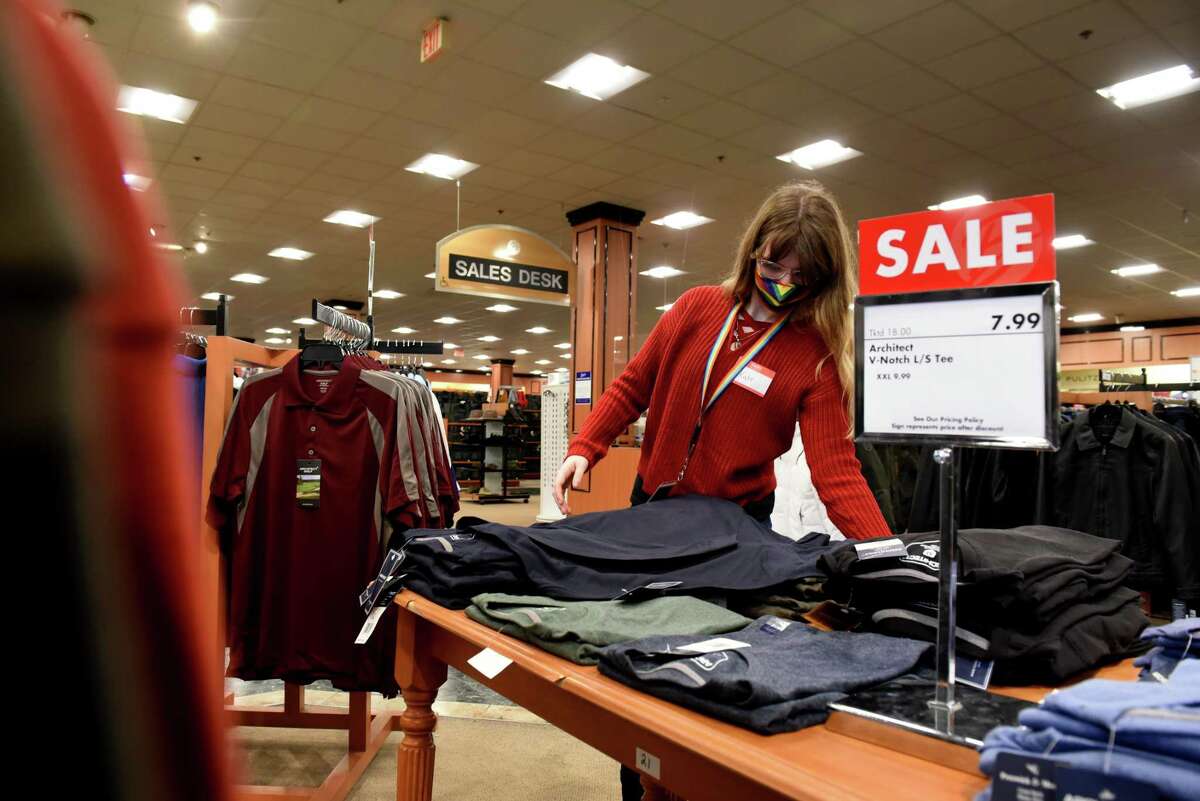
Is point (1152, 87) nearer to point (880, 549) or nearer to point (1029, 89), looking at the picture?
point (1029, 89)

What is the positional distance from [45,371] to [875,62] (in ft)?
19.5

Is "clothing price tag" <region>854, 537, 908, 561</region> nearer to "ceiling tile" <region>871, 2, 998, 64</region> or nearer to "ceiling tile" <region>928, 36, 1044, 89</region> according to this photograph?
"ceiling tile" <region>871, 2, 998, 64</region>

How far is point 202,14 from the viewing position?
4.72m

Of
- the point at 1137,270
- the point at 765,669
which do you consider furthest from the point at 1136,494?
the point at 1137,270

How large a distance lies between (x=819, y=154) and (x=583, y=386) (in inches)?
138

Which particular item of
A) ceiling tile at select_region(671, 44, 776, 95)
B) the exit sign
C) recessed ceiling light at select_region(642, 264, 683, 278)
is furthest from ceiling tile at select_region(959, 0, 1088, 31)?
recessed ceiling light at select_region(642, 264, 683, 278)

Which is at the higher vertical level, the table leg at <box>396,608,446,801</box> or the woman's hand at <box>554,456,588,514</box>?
the woman's hand at <box>554,456,588,514</box>

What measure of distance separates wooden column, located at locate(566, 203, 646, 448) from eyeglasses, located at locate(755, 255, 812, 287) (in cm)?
707

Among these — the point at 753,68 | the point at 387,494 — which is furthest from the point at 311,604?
the point at 753,68

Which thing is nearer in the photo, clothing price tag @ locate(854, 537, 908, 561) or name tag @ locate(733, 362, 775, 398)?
clothing price tag @ locate(854, 537, 908, 561)

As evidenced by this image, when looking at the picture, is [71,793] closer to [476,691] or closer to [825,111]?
[476,691]

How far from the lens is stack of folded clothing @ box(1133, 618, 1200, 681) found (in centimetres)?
85

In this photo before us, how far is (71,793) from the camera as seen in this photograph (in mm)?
245

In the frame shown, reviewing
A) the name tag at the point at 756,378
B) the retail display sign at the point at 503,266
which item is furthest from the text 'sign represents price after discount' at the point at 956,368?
the retail display sign at the point at 503,266
